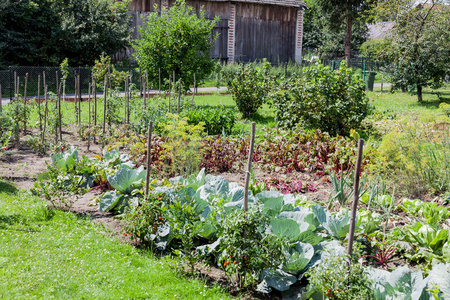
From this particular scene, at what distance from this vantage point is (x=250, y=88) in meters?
11.2

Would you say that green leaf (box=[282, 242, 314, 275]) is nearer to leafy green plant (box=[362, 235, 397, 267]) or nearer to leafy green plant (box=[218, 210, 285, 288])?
leafy green plant (box=[218, 210, 285, 288])

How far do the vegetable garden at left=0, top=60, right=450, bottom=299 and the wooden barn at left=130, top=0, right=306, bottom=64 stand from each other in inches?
598

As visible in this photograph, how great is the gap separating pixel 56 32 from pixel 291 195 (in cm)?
1621

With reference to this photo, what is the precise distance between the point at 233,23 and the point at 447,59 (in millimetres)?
12091

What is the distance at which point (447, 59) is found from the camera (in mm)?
14797

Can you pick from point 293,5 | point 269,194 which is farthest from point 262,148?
point 293,5

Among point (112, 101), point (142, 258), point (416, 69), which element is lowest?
point (142, 258)

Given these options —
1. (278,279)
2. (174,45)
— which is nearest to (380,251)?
(278,279)

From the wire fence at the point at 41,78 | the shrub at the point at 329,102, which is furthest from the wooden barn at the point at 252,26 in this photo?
the shrub at the point at 329,102

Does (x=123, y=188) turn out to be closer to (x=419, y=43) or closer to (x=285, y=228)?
(x=285, y=228)

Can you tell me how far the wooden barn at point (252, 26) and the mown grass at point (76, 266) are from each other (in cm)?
1989

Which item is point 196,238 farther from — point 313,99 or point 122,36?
point 122,36

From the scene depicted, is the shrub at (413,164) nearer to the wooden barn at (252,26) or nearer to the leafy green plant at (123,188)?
the leafy green plant at (123,188)

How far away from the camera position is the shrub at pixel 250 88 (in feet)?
37.0
